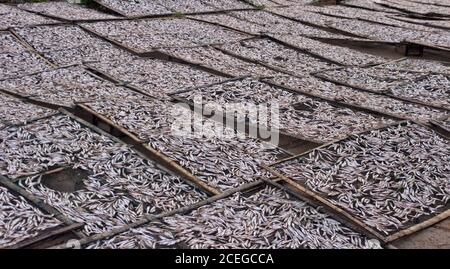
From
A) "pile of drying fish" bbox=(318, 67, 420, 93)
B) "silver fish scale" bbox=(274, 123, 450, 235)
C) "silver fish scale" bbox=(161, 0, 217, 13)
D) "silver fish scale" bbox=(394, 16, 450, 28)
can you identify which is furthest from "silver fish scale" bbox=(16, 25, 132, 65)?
"silver fish scale" bbox=(394, 16, 450, 28)

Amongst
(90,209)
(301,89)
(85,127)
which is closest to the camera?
(90,209)

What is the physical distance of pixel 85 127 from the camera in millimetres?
6191

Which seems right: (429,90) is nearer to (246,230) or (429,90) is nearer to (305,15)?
(246,230)

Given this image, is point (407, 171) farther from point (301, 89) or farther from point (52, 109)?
point (52, 109)

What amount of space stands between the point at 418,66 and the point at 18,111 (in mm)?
7834

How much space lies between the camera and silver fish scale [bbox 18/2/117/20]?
12.9m

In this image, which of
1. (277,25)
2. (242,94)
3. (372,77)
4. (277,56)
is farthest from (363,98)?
(277,25)

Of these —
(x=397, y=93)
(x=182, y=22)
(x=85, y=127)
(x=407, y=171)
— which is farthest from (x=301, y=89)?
(x=182, y=22)

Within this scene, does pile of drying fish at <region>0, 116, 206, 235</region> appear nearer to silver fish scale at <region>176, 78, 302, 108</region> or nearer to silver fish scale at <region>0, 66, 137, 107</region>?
silver fish scale at <region>0, 66, 137, 107</region>

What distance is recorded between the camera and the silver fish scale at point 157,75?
8180mm

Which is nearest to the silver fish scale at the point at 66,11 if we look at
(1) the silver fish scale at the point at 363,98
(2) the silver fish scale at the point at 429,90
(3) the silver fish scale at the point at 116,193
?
(1) the silver fish scale at the point at 363,98

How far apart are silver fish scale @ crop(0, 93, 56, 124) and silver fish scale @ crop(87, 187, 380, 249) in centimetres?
296

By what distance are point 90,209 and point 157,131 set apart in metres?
1.85

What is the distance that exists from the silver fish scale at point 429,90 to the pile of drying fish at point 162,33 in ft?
15.0
